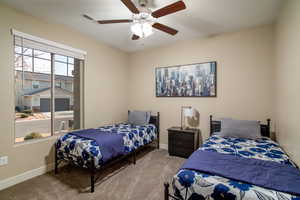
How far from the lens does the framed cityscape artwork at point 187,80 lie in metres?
3.32

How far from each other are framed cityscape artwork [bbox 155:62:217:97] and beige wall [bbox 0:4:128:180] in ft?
3.82

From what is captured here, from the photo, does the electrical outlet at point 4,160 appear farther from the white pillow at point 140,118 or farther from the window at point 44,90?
the white pillow at point 140,118

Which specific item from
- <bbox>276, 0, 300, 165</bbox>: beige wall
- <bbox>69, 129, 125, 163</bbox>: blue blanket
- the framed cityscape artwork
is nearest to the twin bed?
<bbox>276, 0, 300, 165</bbox>: beige wall

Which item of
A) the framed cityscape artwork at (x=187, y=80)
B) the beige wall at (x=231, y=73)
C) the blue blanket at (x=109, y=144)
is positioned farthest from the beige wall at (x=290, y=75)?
the blue blanket at (x=109, y=144)

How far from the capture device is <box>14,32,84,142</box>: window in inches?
96.1

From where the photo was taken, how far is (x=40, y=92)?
2762 mm

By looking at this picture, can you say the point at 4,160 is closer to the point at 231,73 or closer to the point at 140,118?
the point at 140,118

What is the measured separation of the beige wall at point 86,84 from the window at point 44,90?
6.0 inches

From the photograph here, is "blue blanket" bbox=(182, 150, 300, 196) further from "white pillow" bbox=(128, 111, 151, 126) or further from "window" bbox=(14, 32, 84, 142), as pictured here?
"window" bbox=(14, 32, 84, 142)

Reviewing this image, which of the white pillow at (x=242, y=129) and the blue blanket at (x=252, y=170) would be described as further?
the white pillow at (x=242, y=129)

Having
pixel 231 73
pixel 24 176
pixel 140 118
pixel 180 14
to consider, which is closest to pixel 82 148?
pixel 24 176

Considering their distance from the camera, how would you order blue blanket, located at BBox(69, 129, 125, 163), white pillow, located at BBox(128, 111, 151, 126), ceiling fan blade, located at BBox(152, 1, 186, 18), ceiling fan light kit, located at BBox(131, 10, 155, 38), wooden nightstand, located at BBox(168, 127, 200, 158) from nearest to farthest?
ceiling fan blade, located at BBox(152, 1, 186, 18) → ceiling fan light kit, located at BBox(131, 10, 155, 38) → blue blanket, located at BBox(69, 129, 125, 163) → wooden nightstand, located at BBox(168, 127, 200, 158) → white pillow, located at BBox(128, 111, 151, 126)

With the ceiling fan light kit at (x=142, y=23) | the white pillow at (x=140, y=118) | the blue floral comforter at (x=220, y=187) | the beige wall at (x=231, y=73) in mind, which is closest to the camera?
the blue floral comforter at (x=220, y=187)

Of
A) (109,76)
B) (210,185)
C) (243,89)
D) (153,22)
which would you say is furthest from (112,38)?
(210,185)
